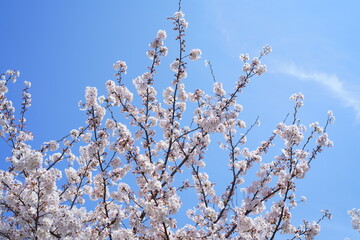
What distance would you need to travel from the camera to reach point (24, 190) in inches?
306

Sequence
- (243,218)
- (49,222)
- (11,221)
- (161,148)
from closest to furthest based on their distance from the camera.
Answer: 1. (49,222)
2. (11,221)
3. (243,218)
4. (161,148)

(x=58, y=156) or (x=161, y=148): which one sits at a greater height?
(x=161, y=148)

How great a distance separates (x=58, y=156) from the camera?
36.0ft

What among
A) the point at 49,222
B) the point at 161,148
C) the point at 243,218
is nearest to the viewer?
the point at 49,222

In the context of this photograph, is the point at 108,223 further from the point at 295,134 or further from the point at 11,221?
the point at 295,134

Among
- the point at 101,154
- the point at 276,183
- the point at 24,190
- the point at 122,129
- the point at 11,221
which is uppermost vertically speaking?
the point at 276,183

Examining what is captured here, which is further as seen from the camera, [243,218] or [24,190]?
[243,218]

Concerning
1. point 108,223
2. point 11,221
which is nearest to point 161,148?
point 108,223

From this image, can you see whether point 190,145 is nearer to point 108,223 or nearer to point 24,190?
point 108,223

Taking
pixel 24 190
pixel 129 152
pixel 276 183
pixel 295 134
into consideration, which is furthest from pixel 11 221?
pixel 295 134

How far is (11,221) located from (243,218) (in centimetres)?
656

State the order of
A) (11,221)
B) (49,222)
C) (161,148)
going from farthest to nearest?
(161,148) < (11,221) < (49,222)

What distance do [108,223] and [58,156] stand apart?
14.0 ft

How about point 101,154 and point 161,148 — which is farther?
point 161,148
